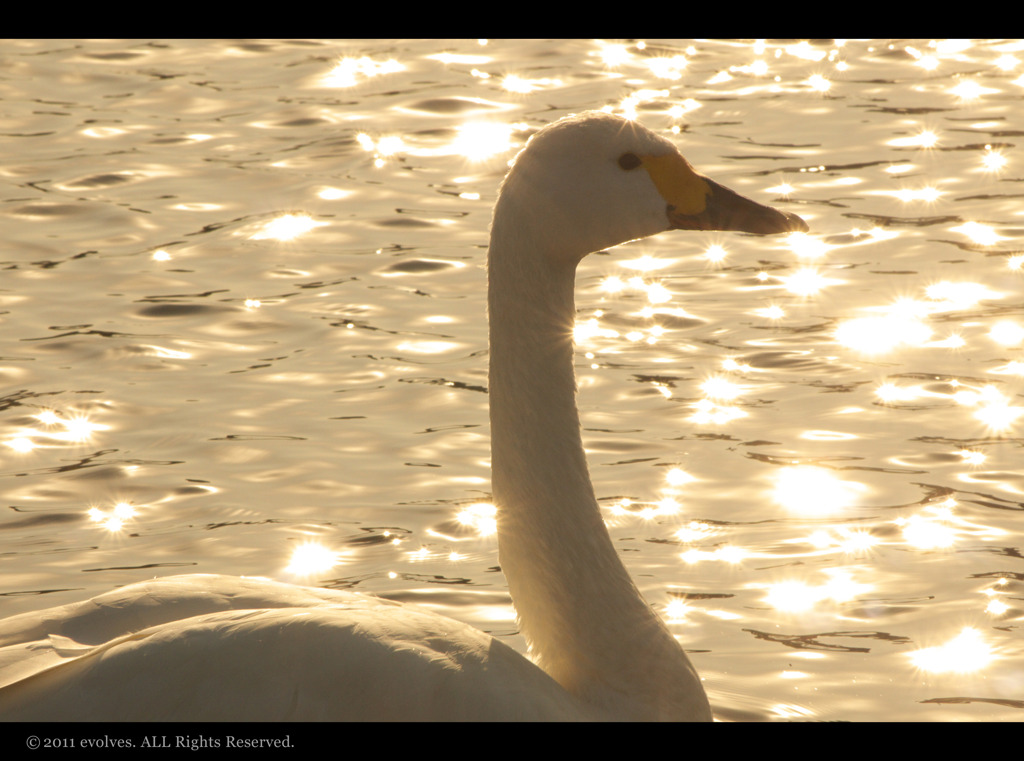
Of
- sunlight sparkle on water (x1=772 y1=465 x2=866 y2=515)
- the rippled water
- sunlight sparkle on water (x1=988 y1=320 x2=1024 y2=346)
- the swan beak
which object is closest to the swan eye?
the swan beak

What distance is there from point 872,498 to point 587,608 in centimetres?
288

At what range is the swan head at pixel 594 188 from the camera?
448 centimetres

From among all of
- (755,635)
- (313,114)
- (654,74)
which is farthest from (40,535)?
(654,74)

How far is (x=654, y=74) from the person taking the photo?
594 inches

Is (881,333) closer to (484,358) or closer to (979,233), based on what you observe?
(979,233)

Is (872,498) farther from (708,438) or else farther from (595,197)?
(595,197)

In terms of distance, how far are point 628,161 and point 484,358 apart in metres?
4.31

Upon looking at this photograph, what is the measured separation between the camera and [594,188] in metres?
4.51

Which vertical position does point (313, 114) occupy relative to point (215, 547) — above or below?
above

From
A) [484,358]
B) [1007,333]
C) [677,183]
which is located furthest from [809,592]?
[1007,333]

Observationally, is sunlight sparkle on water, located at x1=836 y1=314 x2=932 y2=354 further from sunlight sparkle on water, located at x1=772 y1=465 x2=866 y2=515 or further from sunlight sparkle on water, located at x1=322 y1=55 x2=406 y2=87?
sunlight sparkle on water, located at x1=322 y1=55 x2=406 y2=87

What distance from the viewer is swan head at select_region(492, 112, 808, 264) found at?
4480mm
